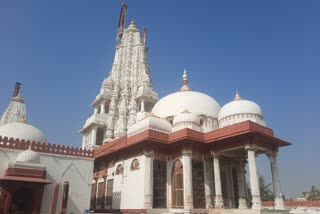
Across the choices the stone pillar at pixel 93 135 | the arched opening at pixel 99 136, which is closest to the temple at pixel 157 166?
the stone pillar at pixel 93 135

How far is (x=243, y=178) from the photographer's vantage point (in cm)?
2234

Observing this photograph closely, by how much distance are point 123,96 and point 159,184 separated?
19.5 metres

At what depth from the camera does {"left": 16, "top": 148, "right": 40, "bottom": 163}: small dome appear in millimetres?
15134

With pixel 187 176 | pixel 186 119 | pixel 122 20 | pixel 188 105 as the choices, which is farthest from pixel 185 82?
pixel 122 20

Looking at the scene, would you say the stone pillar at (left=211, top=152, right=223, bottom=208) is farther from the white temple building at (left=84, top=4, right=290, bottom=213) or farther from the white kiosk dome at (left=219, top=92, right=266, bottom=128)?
the white kiosk dome at (left=219, top=92, right=266, bottom=128)

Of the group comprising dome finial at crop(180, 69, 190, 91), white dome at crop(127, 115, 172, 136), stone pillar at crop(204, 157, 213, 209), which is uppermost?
dome finial at crop(180, 69, 190, 91)

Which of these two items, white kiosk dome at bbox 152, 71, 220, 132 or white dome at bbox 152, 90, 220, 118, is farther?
white dome at bbox 152, 90, 220, 118

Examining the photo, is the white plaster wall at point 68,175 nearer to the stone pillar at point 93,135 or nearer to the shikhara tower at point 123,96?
the shikhara tower at point 123,96

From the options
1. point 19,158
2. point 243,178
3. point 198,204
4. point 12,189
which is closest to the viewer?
point 12,189

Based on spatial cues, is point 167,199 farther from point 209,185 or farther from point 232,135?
point 232,135

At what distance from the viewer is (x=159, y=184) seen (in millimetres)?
19766

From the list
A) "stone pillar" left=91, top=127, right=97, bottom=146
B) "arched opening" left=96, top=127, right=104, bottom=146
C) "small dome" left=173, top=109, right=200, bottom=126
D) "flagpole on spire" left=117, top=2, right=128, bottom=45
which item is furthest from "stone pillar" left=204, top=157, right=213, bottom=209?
"flagpole on spire" left=117, top=2, right=128, bottom=45

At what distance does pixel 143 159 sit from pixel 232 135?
22.6 ft

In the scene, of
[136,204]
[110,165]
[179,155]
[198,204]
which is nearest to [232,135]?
[179,155]
